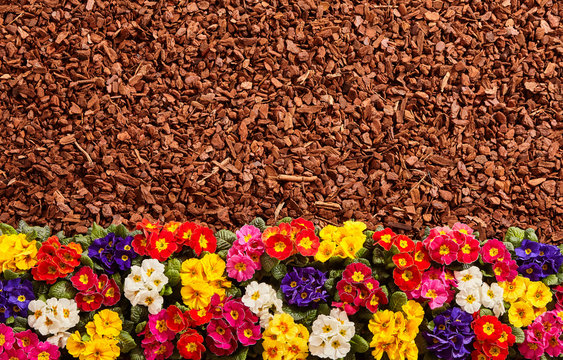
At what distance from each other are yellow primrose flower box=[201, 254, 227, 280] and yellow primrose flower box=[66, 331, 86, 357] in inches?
26.3

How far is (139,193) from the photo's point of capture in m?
3.16

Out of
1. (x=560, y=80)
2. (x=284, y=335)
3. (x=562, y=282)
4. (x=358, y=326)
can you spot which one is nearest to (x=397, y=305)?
(x=358, y=326)

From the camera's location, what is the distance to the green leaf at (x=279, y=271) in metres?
2.70

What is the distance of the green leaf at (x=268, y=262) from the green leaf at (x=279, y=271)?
0.02m

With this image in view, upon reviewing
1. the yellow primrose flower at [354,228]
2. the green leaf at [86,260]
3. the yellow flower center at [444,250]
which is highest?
the yellow primrose flower at [354,228]

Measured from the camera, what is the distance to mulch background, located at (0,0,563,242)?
10.4ft

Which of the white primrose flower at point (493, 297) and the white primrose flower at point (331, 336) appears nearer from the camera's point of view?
the white primrose flower at point (331, 336)

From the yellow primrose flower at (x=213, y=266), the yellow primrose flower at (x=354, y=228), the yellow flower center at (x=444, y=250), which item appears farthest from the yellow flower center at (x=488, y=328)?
the yellow primrose flower at (x=213, y=266)

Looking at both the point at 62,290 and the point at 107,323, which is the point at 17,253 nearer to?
the point at 62,290

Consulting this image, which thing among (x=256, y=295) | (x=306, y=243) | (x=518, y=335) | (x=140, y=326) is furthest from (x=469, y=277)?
(x=140, y=326)

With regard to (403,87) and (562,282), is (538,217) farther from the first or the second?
(403,87)

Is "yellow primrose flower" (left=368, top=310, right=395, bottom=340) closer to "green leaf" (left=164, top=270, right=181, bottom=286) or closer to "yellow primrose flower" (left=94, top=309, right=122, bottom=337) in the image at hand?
"green leaf" (left=164, top=270, right=181, bottom=286)

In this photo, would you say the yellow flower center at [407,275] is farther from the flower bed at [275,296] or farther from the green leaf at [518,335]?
the green leaf at [518,335]

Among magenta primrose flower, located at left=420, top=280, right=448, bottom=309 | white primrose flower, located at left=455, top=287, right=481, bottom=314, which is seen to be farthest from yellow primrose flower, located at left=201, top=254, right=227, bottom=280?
white primrose flower, located at left=455, top=287, right=481, bottom=314
